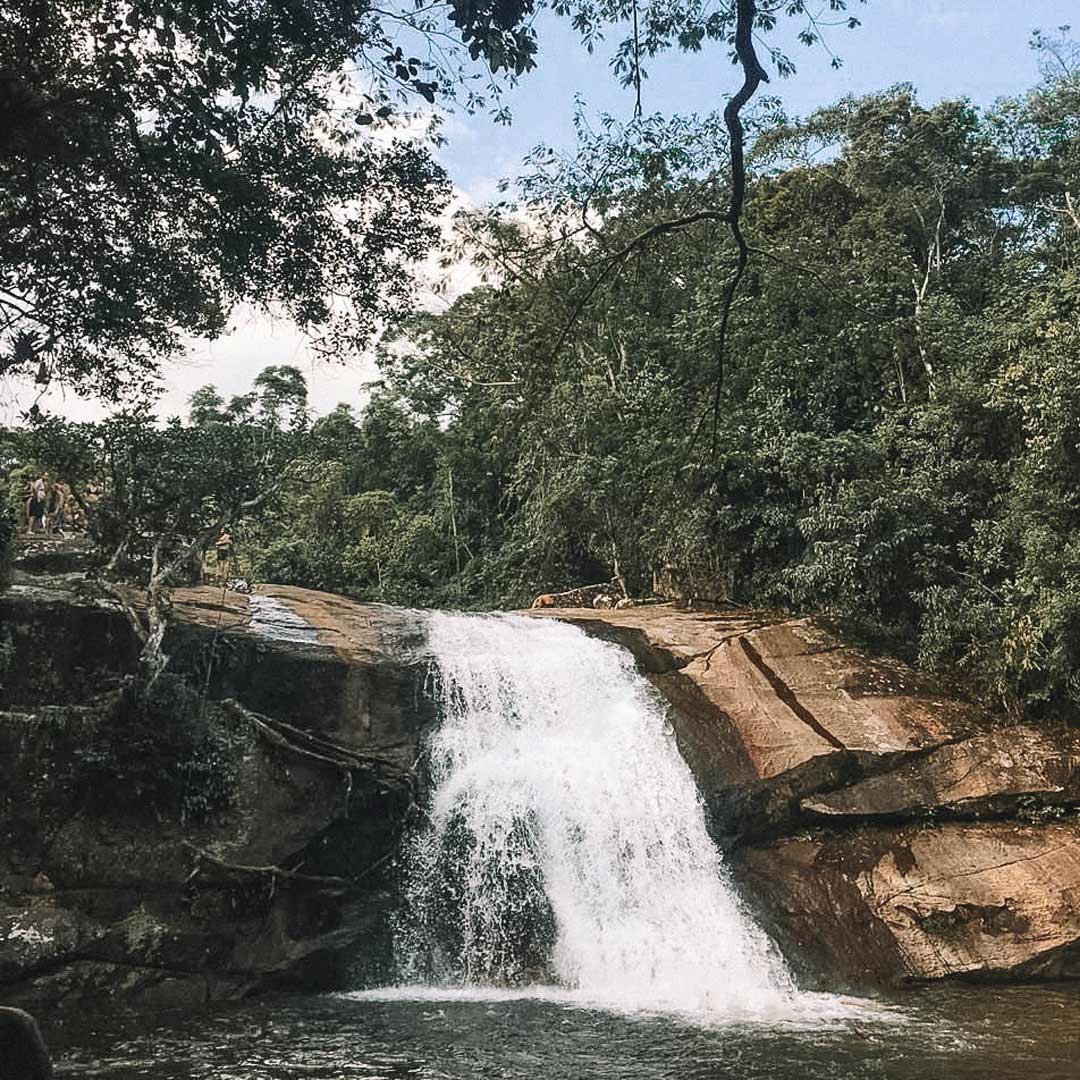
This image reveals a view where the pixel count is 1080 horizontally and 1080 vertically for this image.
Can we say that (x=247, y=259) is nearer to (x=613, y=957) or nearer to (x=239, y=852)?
(x=239, y=852)

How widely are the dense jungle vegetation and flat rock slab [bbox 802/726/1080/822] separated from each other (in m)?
1.14

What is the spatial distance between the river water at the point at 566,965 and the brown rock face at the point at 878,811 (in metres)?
0.38

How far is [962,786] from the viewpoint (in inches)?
408

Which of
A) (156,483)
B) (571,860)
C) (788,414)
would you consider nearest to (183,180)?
Answer: (156,483)

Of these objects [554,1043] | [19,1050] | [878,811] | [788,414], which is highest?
[788,414]

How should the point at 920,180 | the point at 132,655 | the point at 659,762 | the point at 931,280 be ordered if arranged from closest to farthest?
the point at 132,655 → the point at 659,762 → the point at 931,280 → the point at 920,180

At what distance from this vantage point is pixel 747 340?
48.5 ft

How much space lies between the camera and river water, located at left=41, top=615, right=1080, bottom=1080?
658 cm

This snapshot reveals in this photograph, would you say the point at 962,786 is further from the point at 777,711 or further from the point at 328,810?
the point at 328,810

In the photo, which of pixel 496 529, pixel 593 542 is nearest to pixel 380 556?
pixel 496 529

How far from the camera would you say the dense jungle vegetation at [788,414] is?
788 centimetres

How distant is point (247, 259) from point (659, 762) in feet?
22.7

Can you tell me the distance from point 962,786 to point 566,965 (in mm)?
4628

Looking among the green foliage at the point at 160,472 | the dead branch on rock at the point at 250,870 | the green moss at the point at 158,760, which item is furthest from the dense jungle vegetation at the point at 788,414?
the dead branch on rock at the point at 250,870
